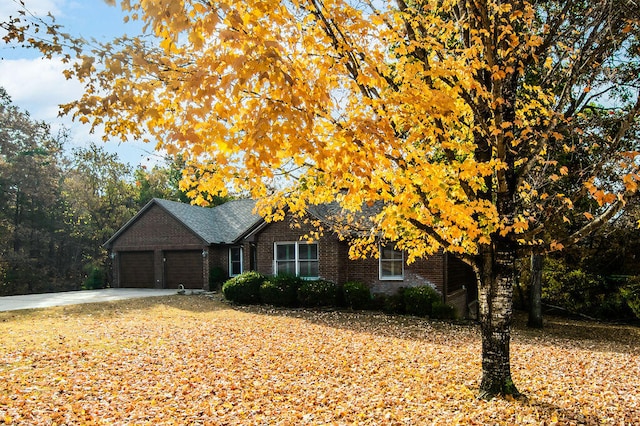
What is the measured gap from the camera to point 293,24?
211 inches

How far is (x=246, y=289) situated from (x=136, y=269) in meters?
12.4

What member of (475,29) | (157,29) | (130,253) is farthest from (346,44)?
(130,253)

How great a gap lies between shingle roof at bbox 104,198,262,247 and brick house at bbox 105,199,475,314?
6cm

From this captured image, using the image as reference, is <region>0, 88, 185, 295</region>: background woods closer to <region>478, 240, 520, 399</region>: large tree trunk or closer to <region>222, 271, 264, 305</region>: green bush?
<region>222, 271, 264, 305</region>: green bush

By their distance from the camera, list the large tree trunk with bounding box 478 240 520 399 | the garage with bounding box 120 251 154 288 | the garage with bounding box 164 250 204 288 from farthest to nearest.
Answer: the garage with bounding box 120 251 154 288
the garage with bounding box 164 250 204 288
the large tree trunk with bounding box 478 240 520 399

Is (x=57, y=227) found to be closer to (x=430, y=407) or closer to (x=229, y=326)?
(x=229, y=326)

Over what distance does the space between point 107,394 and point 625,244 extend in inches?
799

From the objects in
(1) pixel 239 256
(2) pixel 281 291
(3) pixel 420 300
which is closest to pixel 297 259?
(2) pixel 281 291

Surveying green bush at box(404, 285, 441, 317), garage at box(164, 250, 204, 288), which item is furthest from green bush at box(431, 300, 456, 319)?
garage at box(164, 250, 204, 288)

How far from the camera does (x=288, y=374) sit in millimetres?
8375

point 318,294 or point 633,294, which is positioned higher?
point 318,294

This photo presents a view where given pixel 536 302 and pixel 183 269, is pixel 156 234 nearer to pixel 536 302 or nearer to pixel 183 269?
pixel 183 269

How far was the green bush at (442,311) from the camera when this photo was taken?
16594 mm

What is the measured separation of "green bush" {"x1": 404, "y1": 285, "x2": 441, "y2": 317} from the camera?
1691cm
